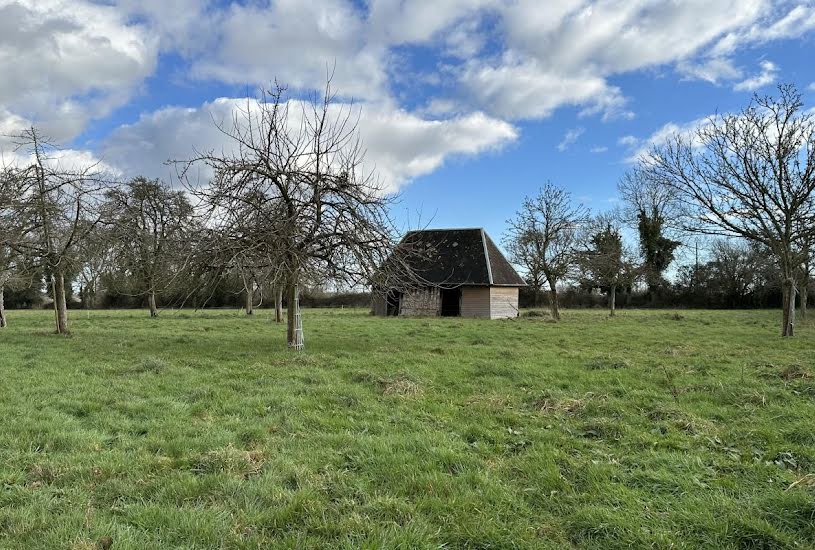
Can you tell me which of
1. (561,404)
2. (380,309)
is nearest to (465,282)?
(380,309)

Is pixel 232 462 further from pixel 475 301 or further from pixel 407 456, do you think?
pixel 475 301

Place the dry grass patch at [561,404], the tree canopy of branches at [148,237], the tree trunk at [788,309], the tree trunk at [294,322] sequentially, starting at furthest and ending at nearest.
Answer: the tree trunk at [788,309]
the tree trunk at [294,322]
the tree canopy of branches at [148,237]
the dry grass patch at [561,404]

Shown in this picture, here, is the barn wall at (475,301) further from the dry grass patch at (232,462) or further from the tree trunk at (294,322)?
the dry grass patch at (232,462)

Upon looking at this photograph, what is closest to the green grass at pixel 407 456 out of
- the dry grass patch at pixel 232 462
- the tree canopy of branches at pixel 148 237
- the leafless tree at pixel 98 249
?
the dry grass patch at pixel 232 462

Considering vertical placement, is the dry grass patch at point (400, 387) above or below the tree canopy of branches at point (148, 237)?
below

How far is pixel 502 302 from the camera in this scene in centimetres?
2730

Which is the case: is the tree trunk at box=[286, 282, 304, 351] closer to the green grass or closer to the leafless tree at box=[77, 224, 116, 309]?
the green grass

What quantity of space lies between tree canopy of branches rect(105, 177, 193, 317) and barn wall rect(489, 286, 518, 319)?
16.6 m

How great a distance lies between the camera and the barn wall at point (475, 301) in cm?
2630

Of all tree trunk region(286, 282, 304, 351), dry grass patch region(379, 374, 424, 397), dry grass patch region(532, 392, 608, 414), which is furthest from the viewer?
tree trunk region(286, 282, 304, 351)

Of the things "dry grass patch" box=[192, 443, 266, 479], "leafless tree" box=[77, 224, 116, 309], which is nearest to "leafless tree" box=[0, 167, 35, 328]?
"leafless tree" box=[77, 224, 116, 309]

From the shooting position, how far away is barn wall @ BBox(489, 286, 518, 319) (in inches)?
1040

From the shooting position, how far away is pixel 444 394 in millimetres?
6773

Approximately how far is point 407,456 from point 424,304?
2345 centimetres
